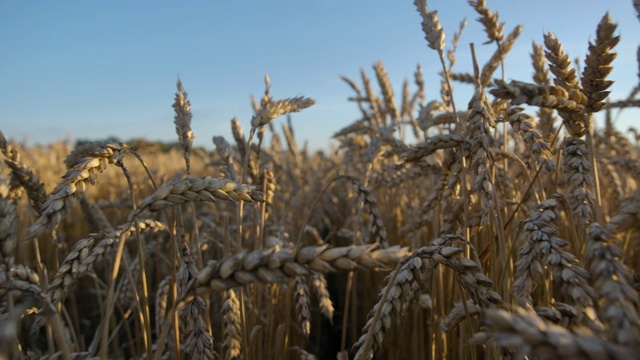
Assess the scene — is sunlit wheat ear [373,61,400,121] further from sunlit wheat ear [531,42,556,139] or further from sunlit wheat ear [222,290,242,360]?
sunlit wheat ear [222,290,242,360]

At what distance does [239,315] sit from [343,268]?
38.0 inches

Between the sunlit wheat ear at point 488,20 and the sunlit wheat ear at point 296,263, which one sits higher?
the sunlit wheat ear at point 488,20

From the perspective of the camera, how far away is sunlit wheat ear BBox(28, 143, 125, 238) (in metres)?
0.98

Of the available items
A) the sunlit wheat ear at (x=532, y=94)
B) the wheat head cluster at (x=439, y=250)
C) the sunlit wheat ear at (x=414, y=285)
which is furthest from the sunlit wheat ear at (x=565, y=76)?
the sunlit wheat ear at (x=414, y=285)

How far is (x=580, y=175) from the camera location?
1187 mm

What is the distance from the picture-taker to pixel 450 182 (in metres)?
1.43

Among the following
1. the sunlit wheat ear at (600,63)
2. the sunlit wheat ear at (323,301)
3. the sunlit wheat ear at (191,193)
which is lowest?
the sunlit wheat ear at (323,301)

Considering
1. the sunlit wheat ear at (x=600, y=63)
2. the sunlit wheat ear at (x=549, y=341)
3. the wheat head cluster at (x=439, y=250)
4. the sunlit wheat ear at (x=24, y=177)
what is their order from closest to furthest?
the sunlit wheat ear at (x=549, y=341), the wheat head cluster at (x=439, y=250), the sunlit wheat ear at (x=600, y=63), the sunlit wheat ear at (x=24, y=177)

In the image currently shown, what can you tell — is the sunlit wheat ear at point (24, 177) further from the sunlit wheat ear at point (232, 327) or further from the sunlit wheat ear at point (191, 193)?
the sunlit wheat ear at point (191, 193)

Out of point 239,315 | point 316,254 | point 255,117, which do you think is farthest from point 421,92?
point 316,254

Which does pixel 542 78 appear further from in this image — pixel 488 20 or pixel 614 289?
pixel 614 289

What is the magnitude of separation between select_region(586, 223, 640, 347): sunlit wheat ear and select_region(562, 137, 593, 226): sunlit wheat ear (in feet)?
1.63

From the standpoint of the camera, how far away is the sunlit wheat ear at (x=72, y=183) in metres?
0.98

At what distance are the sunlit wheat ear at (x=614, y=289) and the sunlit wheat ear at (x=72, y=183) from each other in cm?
107
